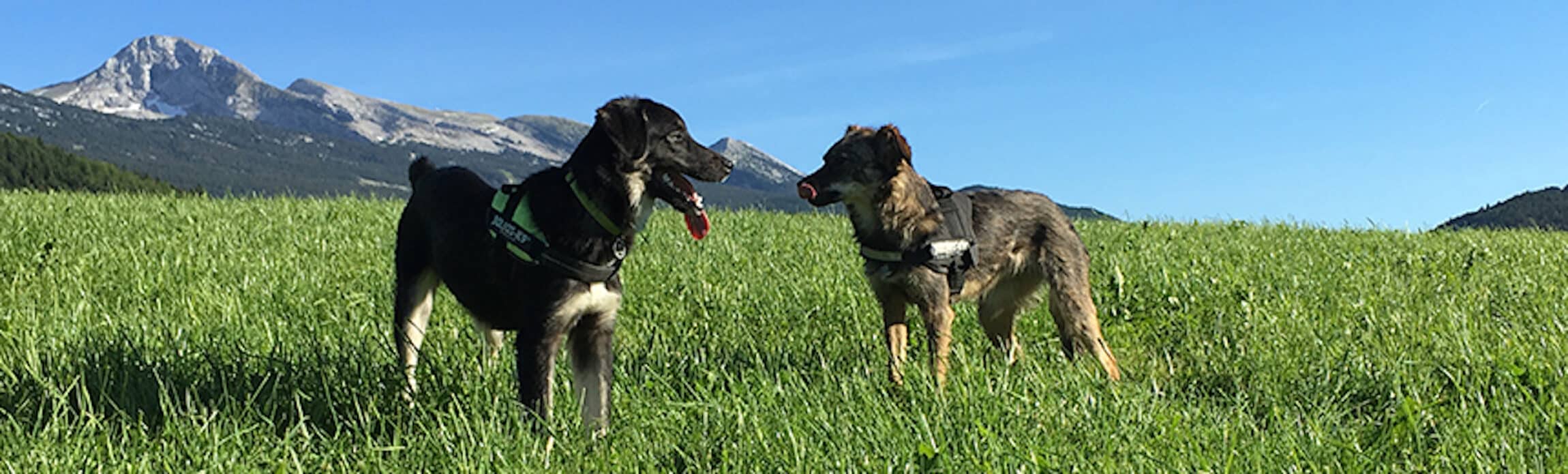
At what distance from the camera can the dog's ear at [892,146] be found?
6281 mm

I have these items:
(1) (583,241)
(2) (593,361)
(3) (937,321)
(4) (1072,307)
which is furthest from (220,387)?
(4) (1072,307)

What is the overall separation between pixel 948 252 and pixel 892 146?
0.72 m

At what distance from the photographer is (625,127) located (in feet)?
15.9

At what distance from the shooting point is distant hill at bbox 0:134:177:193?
482 feet

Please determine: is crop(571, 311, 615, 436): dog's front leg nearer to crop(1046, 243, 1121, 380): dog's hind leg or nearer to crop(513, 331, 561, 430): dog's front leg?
crop(513, 331, 561, 430): dog's front leg

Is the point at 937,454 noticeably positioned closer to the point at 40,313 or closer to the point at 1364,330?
the point at 1364,330

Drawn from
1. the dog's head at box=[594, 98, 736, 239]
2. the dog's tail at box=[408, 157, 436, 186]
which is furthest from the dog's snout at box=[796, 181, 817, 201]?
the dog's tail at box=[408, 157, 436, 186]

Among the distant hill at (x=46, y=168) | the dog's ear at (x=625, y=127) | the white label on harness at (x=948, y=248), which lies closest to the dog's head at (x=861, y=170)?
the white label on harness at (x=948, y=248)

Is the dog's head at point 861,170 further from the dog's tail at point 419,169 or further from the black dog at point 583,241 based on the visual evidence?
the dog's tail at point 419,169

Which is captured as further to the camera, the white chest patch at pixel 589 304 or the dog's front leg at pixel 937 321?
the dog's front leg at pixel 937 321

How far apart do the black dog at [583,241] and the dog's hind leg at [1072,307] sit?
2.50m

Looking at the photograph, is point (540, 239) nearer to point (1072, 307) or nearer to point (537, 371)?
point (537, 371)

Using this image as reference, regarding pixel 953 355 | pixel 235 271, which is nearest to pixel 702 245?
pixel 235 271

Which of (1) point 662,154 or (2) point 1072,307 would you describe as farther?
(2) point 1072,307
